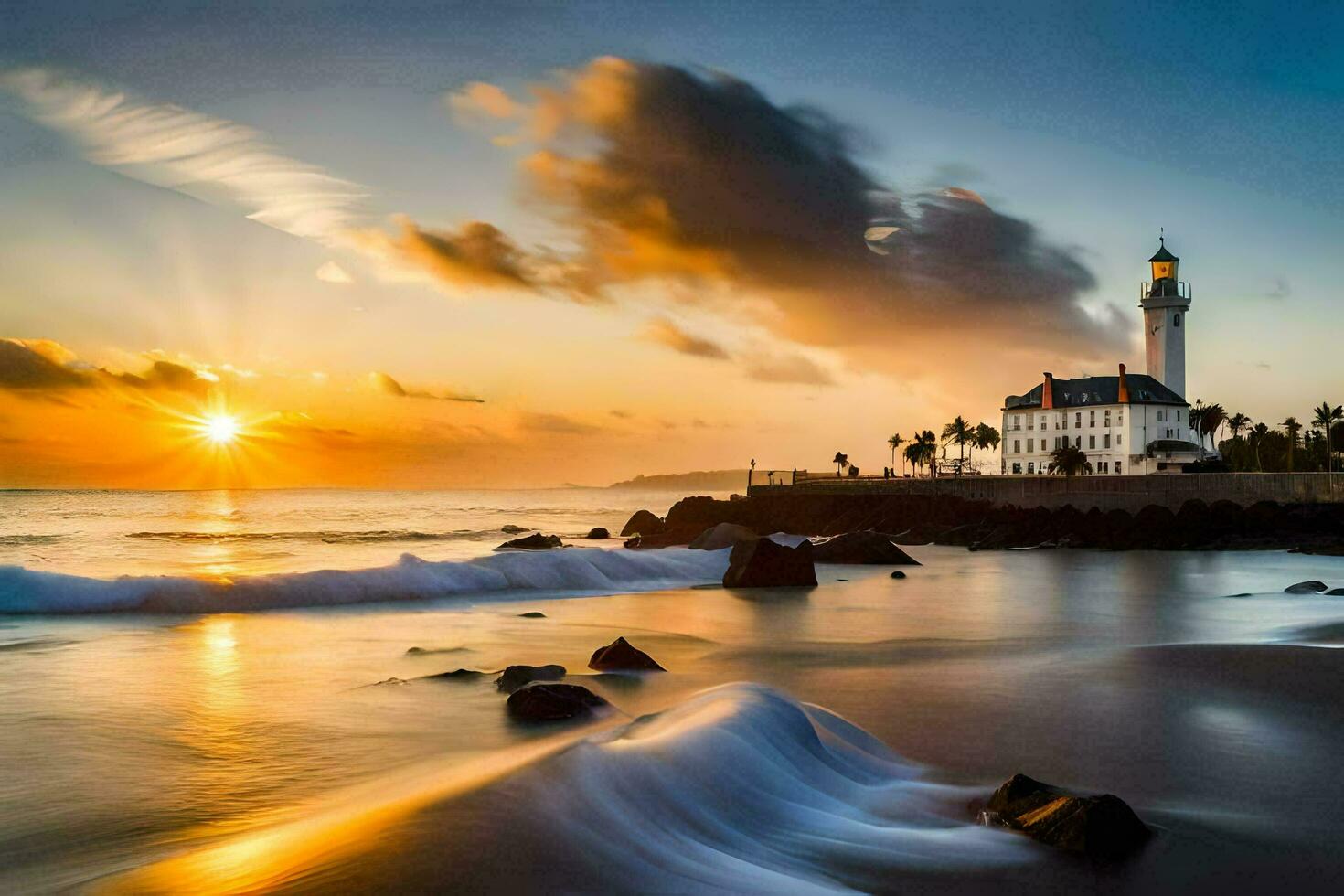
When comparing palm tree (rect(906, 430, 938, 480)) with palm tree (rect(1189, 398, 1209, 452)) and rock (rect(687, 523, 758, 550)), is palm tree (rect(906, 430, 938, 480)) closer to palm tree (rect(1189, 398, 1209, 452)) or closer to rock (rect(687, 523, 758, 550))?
palm tree (rect(1189, 398, 1209, 452))

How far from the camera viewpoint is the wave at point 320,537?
1821 inches

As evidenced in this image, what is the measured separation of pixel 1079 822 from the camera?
18.1 ft

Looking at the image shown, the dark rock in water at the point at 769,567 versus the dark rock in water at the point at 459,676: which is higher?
Result: the dark rock in water at the point at 769,567

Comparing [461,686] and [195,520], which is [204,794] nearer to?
[461,686]

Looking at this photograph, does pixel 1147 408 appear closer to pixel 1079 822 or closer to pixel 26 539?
pixel 26 539

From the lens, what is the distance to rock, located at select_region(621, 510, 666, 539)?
171 feet

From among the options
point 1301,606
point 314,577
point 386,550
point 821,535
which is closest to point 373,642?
point 314,577

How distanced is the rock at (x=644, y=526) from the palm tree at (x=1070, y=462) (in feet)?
158

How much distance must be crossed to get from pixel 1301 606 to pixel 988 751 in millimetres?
15058

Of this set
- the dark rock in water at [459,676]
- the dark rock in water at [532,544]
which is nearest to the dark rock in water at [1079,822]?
the dark rock in water at [459,676]

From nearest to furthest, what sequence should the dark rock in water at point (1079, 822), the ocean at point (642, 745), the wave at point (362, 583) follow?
1. the ocean at point (642, 745)
2. the dark rock in water at point (1079, 822)
3. the wave at point (362, 583)

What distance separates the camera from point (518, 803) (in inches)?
228

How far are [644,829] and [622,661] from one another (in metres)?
6.24

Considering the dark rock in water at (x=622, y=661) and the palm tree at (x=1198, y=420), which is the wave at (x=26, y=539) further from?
the palm tree at (x=1198, y=420)
